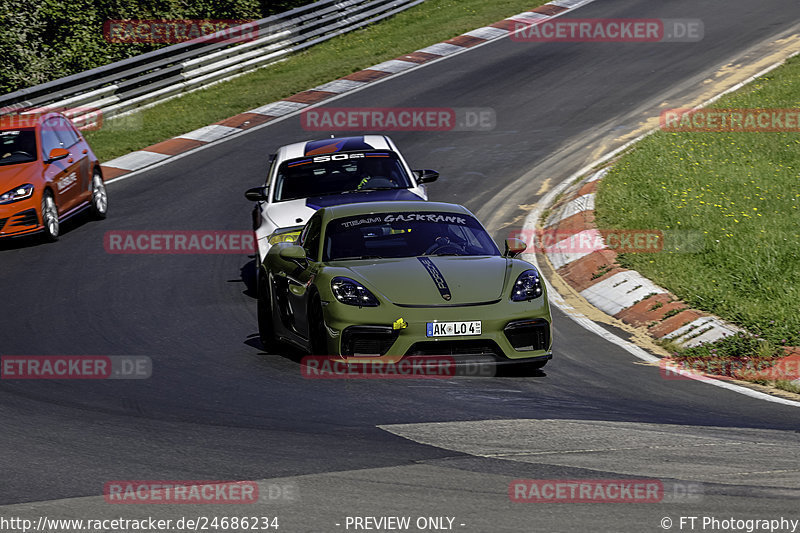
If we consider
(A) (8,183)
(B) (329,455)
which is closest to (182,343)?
(B) (329,455)

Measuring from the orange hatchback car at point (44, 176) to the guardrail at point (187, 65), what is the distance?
5.96 m

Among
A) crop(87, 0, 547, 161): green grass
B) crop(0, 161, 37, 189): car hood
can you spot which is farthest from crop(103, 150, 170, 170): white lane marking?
crop(0, 161, 37, 189): car hood

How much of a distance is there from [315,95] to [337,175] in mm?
11282

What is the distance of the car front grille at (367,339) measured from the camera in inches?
358

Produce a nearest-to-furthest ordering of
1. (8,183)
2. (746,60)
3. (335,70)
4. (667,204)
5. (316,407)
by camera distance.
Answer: (316,407)
(667,204)
(8,183)
(746,60)
(335,70)

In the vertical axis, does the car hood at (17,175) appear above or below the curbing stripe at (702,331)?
above

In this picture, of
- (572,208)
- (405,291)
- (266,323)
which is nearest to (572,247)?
(572,208)

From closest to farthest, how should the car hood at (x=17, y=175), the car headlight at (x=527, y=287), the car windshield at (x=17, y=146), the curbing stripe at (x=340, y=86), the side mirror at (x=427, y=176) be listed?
the car headlight at (x=527, y=287), the side mirror at (x=427, y=176), the car hood at (x=17, y=175), the car windshield at (x=17, y=146), the curbing stripe at (x=340, y=86)

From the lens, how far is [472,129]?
2188 centimetres

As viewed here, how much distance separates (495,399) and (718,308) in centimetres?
340

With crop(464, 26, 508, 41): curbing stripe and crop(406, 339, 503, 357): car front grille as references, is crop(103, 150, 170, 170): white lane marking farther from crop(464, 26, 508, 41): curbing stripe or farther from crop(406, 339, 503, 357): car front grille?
crop(406, 339, 503, 357): car front grille

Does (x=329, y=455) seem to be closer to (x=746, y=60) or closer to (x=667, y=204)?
(x=667, y=204)

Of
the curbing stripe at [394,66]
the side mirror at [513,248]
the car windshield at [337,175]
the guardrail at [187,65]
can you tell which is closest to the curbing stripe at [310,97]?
the curbing stripe at [394,66]

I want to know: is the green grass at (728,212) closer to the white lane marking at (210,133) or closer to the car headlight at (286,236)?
the car headlight at (286,236)
